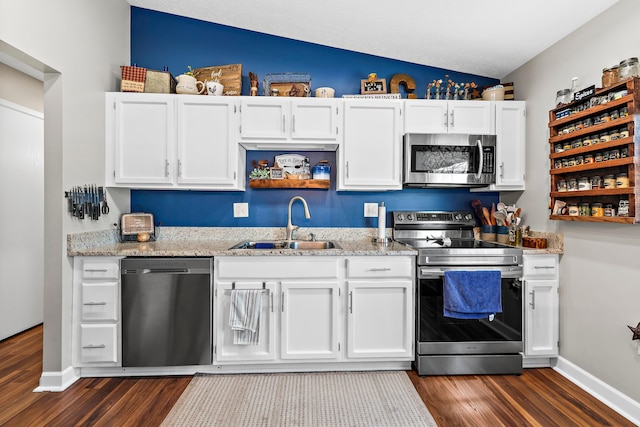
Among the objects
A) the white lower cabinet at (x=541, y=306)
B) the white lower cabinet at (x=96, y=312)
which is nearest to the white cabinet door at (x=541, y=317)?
the white lower cabinet at (x=541, y=306)

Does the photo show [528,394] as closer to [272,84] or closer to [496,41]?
[496,41]

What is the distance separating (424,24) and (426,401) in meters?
2.65

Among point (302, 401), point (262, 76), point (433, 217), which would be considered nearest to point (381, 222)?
point (433, 217)

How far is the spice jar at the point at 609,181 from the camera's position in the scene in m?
1.97

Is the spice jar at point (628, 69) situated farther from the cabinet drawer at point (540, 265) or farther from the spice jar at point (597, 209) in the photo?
the cabinet drawer at point (540, 265)

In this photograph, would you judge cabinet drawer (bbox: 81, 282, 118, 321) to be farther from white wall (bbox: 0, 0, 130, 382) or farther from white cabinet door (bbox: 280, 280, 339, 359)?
white cabinet door (bbox: 280, 280, 339, 359)

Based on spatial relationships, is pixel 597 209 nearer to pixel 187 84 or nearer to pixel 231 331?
pixel 231 331

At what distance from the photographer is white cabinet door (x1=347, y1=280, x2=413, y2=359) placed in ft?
7.73

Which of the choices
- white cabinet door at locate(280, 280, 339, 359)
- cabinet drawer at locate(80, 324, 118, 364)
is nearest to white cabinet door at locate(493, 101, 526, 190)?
white cabinet door at locate(280, 280, 339, 359)

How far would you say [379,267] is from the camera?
2.36 metres

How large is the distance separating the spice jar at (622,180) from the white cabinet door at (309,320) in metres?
1.84

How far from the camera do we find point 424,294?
236 cm

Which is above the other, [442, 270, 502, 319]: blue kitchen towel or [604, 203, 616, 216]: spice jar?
[604, 203, 616, 216]: spice jar

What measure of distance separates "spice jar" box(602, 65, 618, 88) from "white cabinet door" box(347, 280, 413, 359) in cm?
175
